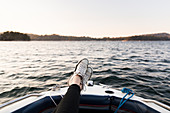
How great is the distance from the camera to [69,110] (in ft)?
4.42

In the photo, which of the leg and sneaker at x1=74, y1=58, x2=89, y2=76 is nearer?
the leg

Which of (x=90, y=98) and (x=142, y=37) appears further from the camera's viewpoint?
(x=142, y=37)

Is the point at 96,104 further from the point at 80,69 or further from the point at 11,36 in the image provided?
the point at 11,36

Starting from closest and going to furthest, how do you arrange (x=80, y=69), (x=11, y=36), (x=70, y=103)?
(x=70, y=103) < (x=80, y=69) < (x=11, y=36)

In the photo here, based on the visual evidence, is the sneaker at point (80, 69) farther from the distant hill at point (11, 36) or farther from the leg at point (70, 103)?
the distant hill at point (11, 36)

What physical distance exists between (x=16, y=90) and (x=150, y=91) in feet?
23.9

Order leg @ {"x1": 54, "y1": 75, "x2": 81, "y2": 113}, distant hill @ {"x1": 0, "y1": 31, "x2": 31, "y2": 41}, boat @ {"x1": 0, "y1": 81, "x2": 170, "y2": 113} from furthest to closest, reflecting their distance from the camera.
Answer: distant hill @ {"x1": 0, "y1": 31, "x2": 31, "y2": 41} < boat @ {"x1": 0, "y1": 81, "x2": 170, "y2": 113} < leg @ {"x1": 54, "y1": 75, "x2": 81, "y2": 113}

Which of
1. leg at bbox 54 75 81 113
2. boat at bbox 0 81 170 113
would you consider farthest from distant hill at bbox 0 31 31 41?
leg at bbox 54 75 81 113

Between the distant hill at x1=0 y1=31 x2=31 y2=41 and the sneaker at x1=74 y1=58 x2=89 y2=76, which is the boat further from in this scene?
the distant hill at x1=0 y1=31 x2=31 y2=41

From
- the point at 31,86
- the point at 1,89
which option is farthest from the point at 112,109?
the point at 1,89

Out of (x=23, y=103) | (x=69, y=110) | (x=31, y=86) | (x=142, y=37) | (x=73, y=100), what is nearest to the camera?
(x=69, y=110)

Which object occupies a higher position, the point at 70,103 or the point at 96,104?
the point at 70,103

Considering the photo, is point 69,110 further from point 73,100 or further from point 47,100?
point 47,100

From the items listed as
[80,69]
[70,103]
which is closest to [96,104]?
[80,69]
